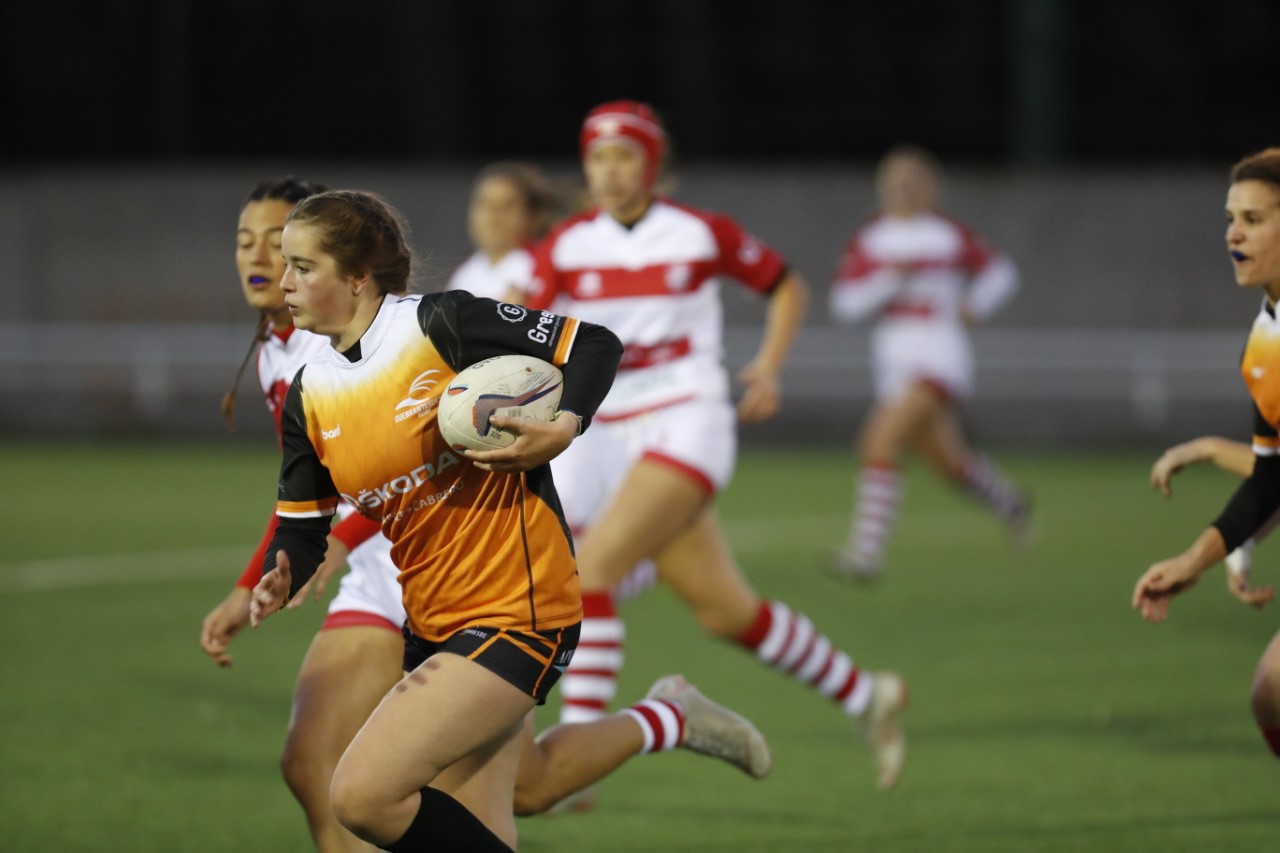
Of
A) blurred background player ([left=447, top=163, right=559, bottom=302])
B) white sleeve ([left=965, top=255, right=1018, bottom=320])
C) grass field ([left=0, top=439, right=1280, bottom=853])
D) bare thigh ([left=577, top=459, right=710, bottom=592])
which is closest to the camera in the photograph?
grass field ([left=0, top=439, right=1280, bottom=853])

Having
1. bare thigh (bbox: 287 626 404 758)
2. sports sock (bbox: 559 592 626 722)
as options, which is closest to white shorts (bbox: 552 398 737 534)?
sports sock (bbox: 559 592 626 722)

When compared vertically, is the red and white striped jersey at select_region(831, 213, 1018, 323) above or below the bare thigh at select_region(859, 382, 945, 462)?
above

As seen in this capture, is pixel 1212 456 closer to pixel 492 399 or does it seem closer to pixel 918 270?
pixel 492 399

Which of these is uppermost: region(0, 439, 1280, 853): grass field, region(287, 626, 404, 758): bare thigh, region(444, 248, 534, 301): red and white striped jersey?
region(444, 248, 534, 301): red and white striped jersey

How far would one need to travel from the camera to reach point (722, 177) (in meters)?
18.8

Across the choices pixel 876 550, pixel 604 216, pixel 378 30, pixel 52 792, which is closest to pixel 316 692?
pixel 52 792

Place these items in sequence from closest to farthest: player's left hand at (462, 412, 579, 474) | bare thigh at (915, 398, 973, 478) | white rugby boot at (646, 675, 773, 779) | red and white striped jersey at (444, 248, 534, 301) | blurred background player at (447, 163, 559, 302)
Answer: player's left hand at (462, 412, 579, 474) → white rugby boot at (646, 675, 773, 779) → red and white striped jersey at (444, 248, 534, 301) → blurred background player at (447, 163, 559, 302) → bare thigh at (915, 398, 973, 478)

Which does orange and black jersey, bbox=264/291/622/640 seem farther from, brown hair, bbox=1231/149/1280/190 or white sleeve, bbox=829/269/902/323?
white sleeve, bbox=829/269/902/323

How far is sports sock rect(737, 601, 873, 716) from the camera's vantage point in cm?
607

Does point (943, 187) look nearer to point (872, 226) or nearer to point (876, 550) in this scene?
point (872, 226)

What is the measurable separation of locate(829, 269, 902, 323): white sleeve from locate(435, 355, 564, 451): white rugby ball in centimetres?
808

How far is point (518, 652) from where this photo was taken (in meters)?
3.92

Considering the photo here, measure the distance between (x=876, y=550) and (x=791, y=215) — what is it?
9077 mm

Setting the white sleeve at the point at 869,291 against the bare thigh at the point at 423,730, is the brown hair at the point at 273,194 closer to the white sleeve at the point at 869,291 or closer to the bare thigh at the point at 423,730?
the bare thigh at the point at 423,730
